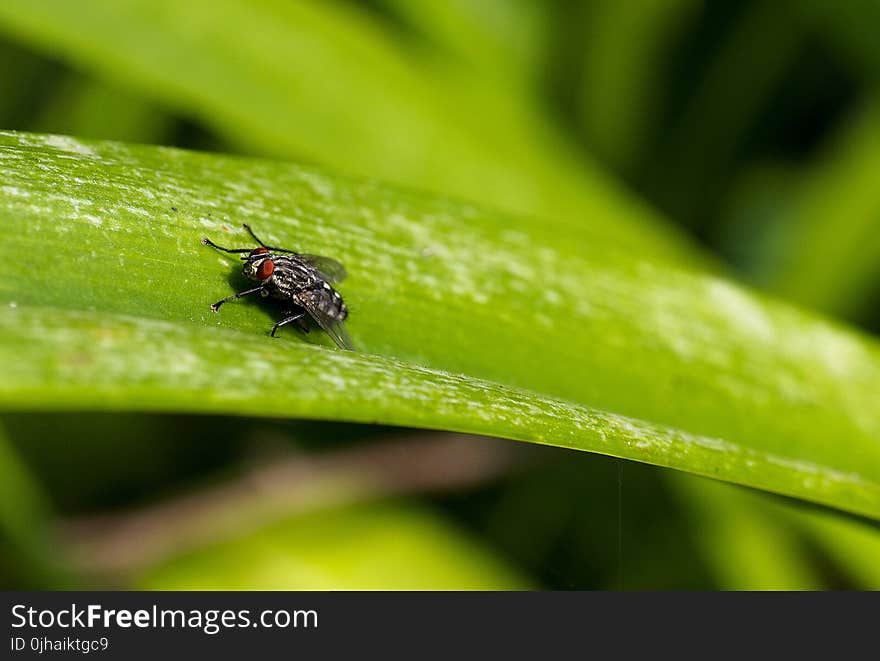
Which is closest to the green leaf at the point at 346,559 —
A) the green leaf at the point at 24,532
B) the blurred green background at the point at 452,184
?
the blurred green background at the point at 452,184

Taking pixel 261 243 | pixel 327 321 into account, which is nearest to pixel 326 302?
pixel 327 321

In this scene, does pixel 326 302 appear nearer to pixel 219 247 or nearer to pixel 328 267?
pixel 328 267

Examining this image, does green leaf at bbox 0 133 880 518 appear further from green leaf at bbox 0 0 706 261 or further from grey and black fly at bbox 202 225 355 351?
green leaf at bbox 0 0 706 261

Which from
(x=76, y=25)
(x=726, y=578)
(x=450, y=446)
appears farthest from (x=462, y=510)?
(x=76, y=25)

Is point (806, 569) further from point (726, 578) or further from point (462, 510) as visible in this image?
point (462, 510)

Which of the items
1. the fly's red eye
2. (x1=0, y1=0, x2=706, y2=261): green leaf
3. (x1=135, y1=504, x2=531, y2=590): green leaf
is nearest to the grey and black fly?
the fly's red eye
